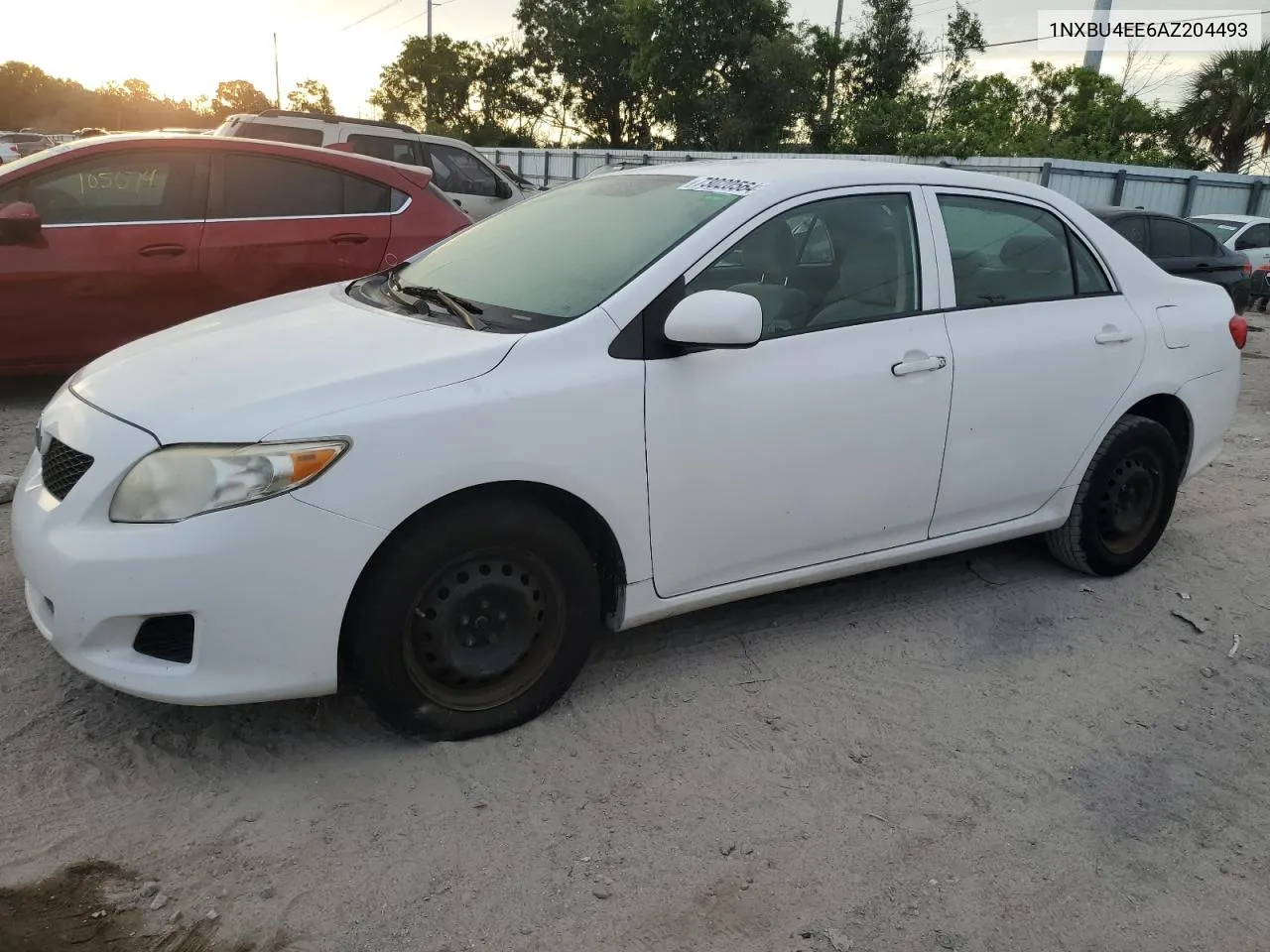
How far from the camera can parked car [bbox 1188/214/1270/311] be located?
14.9 m

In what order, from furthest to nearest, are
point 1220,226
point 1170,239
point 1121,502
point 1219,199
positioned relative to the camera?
point 1219,199, point 1220,226, point 1170,239, point 1121,502

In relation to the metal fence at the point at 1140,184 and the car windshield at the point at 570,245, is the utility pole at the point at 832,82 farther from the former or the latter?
the car windshield at the point at 570,245

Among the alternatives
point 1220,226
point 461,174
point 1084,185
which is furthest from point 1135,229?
point 1084,185

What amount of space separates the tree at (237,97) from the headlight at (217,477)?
74.0 m

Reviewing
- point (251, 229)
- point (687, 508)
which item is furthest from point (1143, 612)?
point (251, 229)

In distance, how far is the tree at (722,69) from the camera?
34.8 meters

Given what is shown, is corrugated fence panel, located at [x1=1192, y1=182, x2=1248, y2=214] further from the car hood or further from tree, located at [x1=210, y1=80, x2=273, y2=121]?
tree, located at [x1=210, y1=80, x2=273, y2=121]

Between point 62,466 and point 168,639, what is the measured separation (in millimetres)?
596

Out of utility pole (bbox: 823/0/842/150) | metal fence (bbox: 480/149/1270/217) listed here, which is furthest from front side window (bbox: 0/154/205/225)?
utility pole (bbox: 823/0/842/150)

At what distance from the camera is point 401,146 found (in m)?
11.9

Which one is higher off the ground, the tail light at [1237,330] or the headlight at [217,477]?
the tail light at [1237,330]

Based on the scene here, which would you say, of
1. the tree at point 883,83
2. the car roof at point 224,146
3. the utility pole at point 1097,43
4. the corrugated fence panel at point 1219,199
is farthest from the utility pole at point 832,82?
the car roof at point 224,146

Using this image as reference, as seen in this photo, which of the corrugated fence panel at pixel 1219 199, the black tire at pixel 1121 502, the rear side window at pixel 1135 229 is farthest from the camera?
the corrugated fence panel at pixel 1219 199

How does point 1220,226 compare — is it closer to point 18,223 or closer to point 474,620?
point 18,223
